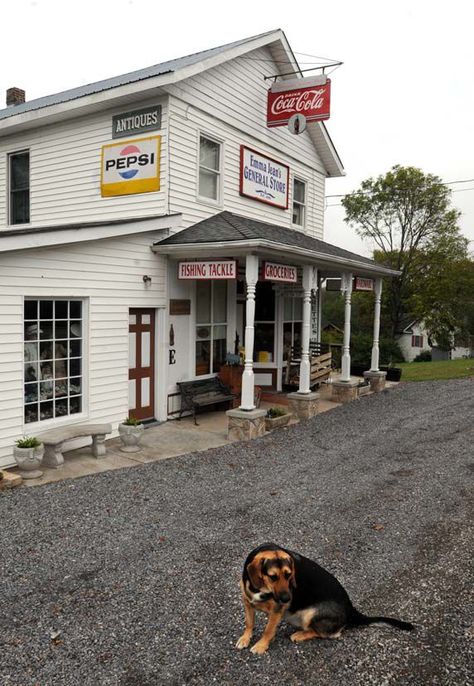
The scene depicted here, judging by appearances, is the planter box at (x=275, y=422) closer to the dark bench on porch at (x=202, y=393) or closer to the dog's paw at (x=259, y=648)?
the dark bench on porch at (x=202, y=393)

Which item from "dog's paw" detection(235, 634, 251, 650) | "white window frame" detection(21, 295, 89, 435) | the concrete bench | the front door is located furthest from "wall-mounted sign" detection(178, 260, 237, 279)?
"dog's paw" detection(235, 634, 251, 650)

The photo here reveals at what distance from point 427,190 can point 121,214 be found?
28.5 m

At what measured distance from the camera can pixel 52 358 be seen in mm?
8672

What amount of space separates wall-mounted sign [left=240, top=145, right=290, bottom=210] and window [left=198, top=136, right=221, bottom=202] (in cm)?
82

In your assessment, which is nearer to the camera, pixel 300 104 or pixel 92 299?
pixel 92 299

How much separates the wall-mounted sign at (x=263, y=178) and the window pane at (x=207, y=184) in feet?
2.92

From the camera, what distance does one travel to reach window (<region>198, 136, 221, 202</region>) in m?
11.9

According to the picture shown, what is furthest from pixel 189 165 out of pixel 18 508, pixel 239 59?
pixel 18 508

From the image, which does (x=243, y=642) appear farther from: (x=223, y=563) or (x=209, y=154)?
(x=209, y=154)

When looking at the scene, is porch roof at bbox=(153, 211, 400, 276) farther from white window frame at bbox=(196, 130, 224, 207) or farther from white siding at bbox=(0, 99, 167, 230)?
white siding at bbox=(0, 99, 167, 230)

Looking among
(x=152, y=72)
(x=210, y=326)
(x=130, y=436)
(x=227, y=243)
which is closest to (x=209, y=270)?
(x=227, y=243)

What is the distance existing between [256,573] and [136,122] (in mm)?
10041

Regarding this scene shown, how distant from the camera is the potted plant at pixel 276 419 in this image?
10.7 meters

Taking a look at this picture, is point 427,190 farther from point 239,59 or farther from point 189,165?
point 189,165
